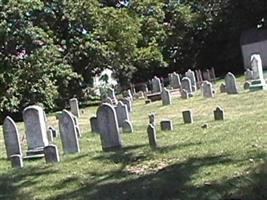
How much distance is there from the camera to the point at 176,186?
7754 millimetres

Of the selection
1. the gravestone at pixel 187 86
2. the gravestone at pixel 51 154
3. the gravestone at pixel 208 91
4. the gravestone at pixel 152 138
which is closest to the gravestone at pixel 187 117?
the gravestone at pixel 152 138

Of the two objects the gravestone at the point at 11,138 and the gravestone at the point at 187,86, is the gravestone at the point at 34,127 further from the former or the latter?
the gravestone at the point at 187,86

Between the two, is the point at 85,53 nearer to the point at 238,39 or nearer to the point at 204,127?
the point at 238,39

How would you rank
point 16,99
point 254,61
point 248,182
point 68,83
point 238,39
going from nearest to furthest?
point 248,182, point 254,61, point 16,99, point 68,83, point 238,39

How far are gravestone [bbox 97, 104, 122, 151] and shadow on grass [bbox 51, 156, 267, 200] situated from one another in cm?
245

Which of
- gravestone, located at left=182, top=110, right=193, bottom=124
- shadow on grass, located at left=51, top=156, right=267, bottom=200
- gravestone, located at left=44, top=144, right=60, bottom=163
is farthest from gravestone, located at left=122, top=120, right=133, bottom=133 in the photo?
shadow on grass, located at left=51, top=156, right=267, bottom=200

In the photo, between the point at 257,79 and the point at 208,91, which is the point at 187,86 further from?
the point at 257,79

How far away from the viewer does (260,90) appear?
22.8 meters

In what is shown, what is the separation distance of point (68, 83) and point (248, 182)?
3116 cm

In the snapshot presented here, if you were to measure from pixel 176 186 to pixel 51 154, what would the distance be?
3.84 meters

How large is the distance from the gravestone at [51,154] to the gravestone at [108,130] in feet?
3.66

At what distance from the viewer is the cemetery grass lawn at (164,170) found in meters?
7.53

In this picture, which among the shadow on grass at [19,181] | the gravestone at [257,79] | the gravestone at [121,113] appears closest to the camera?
the shadow on grass at [19,181]

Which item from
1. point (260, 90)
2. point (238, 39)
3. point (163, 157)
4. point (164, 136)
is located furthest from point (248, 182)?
point (238, 39)
